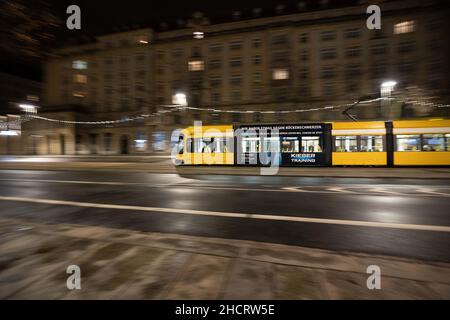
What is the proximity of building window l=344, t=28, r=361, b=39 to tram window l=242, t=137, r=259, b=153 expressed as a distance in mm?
29873

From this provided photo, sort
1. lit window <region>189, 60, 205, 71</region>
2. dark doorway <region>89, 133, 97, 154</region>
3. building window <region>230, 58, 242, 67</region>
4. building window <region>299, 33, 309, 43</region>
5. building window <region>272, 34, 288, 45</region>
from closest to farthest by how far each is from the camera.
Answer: building window <region>299, 33, 309, 43</region> → building window <region>272, 34, 288, 45</region> → building window <region>230, 58, 242, 67</region> → lit window <region>189, 60, 205, 71</region> → dark doorway <region>89, 133, 97, 154</region>

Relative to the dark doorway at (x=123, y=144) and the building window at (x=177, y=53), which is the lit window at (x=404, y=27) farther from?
the dark doorway at (x=123, y=144)

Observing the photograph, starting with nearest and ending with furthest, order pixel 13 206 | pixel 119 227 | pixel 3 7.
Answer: pixel 3 7, pixel 119 227, pixel 13 206

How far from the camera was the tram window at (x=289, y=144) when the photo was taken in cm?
1862

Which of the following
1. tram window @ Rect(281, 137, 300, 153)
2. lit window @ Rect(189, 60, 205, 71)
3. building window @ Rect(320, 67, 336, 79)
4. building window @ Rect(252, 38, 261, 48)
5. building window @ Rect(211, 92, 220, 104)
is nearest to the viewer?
tram window @ Rect(281, 137, 300, 153)

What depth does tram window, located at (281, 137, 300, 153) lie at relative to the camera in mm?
18625

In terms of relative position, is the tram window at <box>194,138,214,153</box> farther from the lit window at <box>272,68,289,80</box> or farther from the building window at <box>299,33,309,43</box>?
the building window at <box>299,33,309,43</box>

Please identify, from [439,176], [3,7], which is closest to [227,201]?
[3,7]

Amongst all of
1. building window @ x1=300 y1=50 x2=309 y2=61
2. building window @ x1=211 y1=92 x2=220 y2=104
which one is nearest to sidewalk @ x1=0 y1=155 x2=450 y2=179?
building window @ x1=211 y1=92 x2=220 y2=104

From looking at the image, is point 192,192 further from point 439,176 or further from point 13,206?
point 439,176

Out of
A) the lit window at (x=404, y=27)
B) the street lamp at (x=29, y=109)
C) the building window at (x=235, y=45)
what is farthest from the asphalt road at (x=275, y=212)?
the street lamp at (x=29, y=109)

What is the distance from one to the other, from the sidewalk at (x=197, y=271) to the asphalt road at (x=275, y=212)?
0.90m

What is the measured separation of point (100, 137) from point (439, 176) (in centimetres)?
4786

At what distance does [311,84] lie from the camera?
39.8 m
